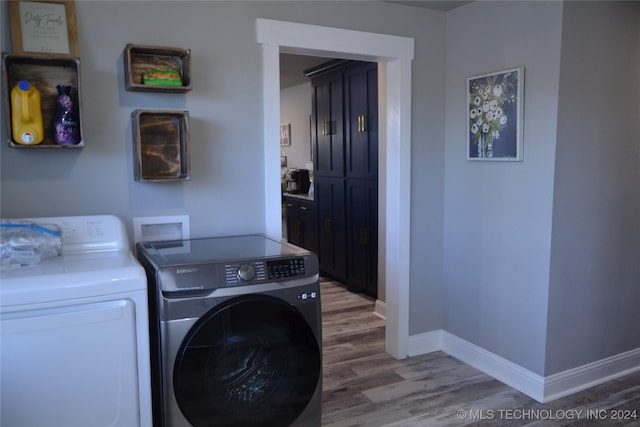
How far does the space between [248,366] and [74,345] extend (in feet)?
2.08

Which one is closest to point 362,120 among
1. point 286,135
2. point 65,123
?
point 65,123

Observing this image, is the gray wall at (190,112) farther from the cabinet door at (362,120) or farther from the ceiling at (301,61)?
the cabinet door at (362,120)

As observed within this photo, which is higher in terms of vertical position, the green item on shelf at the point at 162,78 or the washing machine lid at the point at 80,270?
the green item on shelf at the point at 162,78

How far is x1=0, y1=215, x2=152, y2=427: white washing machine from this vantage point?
1564 millimetres

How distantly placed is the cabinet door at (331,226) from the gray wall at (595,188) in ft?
7.74

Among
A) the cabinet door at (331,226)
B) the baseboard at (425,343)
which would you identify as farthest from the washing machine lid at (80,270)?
the cabinet door at (331,226)

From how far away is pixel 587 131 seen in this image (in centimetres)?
→ 259

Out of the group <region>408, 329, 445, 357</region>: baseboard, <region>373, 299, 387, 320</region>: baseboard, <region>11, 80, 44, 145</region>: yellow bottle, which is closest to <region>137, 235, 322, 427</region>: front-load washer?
<region>11, 80, 44, 145</region>: yellow bottle

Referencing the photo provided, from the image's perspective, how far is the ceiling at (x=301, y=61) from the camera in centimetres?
294

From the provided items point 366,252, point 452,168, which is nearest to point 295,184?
point 366,252

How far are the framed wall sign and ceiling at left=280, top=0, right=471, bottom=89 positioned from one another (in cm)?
173

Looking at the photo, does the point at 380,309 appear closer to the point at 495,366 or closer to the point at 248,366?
the point at 495,366

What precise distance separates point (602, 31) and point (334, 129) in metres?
2.57

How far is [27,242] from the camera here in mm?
1841
